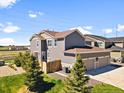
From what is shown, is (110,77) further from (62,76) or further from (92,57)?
(62,76)

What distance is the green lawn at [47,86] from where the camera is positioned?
25.9m

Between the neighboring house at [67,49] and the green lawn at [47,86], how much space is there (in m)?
7.16

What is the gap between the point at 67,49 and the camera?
126ft

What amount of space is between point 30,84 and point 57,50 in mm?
13612

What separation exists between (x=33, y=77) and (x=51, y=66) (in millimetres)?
7735

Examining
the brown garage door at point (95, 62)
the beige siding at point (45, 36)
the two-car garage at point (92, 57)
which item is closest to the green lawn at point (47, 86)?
the two-car garage at point (92, 57)

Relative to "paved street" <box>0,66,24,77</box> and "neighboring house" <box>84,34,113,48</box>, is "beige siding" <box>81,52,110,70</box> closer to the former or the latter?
"neighboring house" <box>84,34,113,48</box>

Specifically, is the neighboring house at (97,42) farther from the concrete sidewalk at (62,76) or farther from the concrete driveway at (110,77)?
the concrete sidewalk at (62,76)

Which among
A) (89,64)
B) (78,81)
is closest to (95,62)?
(89,64)

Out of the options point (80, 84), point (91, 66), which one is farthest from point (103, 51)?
point (80, 84)

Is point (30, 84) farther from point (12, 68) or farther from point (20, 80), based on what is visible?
point (12, 68)

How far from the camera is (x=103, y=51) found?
40.6 metres

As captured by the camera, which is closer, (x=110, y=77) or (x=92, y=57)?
(x=110, y=77)

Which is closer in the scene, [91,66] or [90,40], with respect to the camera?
[91,66]
